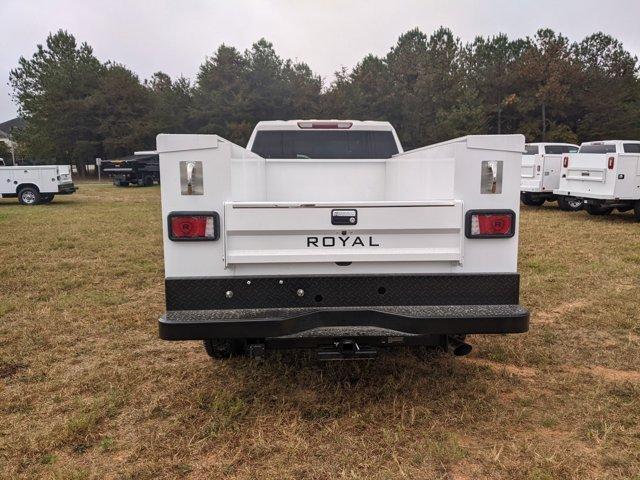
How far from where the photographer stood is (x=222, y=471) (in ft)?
9.05

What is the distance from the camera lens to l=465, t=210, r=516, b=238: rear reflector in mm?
3191

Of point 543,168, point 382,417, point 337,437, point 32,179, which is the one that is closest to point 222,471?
point 337,437

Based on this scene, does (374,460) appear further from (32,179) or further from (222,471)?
(32,179)

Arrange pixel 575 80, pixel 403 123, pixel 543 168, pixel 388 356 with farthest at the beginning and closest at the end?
pixel 403 123
pixel 575 80
pixel 543 168
pixel 388 356

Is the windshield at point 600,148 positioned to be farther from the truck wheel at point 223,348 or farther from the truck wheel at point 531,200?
the truck wheel at point 223,348

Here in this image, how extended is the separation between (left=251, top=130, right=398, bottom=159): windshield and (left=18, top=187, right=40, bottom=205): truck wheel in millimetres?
15957

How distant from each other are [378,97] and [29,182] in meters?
32.2

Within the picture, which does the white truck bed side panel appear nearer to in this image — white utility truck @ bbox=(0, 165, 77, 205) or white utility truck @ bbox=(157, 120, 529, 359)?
white utility truck @ bbox=(157, 120, 529, 359)

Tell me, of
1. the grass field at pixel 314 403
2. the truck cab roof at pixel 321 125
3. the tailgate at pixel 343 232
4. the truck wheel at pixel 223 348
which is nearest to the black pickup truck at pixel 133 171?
the truck cab roof at pixel 321 125

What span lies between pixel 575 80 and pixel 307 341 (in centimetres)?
4268

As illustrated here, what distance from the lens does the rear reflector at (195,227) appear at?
3.11 m

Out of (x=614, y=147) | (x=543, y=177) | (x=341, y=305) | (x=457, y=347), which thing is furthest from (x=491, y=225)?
(x=543, y=177)

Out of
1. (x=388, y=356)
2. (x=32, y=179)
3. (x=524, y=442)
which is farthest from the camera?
(x=32, y=179)

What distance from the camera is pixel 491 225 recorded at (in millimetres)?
3197
